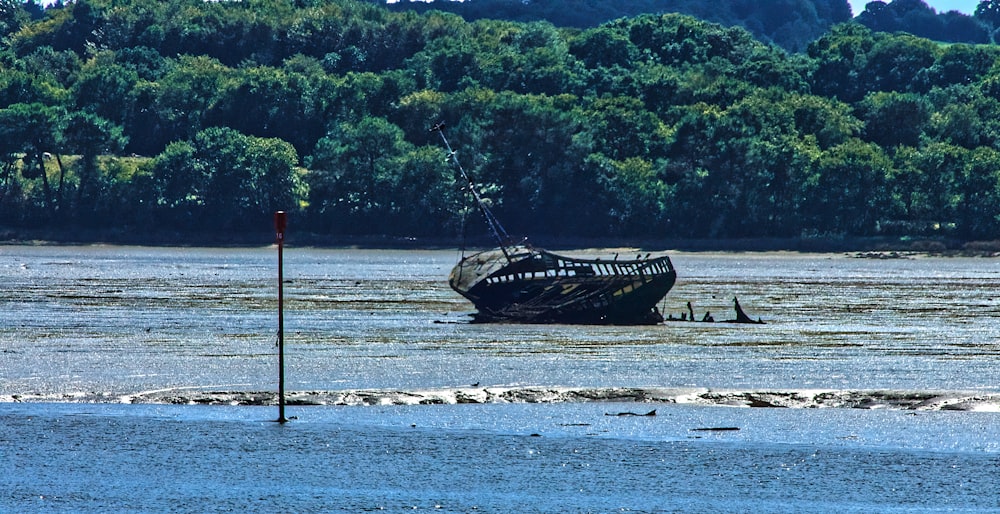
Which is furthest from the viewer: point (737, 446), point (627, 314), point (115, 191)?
point (115, 191)

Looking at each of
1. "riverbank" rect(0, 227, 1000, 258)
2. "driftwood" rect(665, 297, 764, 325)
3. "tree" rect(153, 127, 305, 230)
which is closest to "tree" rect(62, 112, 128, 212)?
"riverbank" rect(0, 227, 1000, 258)

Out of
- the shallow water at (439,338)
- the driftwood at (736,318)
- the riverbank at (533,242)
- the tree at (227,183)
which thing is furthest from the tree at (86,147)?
the driftwood at (736,318)

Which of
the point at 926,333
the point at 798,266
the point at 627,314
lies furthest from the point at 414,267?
the point at 926,333

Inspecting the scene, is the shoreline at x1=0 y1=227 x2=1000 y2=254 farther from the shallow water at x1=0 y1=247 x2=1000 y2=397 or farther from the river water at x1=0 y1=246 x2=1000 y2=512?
the river water at x1=0 y1=246 x2=1000 y2=512

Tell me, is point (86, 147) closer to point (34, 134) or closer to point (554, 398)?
point (34, 134)

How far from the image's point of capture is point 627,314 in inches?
2859

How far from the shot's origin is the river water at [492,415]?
105 feet

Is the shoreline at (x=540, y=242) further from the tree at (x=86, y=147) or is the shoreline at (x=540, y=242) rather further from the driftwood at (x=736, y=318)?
the driftwood at (x=736, y=318)

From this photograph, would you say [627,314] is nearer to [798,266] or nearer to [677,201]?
[798,266]

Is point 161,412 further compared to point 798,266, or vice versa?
point 798,266

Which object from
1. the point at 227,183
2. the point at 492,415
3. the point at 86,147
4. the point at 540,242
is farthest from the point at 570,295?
the point at 86,147

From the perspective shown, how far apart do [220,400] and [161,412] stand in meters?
1.81

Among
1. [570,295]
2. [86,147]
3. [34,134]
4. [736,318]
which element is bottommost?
[736,318]

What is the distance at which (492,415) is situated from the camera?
1582 inches
